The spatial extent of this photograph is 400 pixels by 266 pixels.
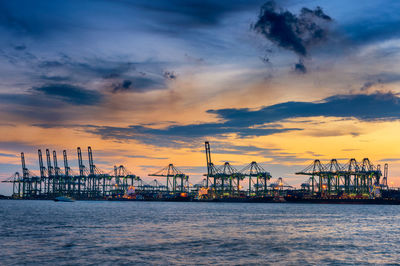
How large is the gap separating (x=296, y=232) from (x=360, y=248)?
50.2 feet

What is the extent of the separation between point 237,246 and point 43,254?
19.3 meters

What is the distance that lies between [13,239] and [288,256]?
102 feet

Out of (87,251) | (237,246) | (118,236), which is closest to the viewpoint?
(87,251)

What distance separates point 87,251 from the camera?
39656 mm

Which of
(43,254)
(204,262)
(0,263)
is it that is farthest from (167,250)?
(0,263)

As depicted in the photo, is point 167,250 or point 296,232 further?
point 296,232

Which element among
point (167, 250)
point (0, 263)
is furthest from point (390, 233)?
point (0, 263)

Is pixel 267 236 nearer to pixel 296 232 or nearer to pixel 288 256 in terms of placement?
pixel 296 232

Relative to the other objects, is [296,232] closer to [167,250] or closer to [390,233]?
[390,233]

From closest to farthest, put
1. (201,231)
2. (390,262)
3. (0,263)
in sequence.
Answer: (0,263) → (390,262) → (201,231)

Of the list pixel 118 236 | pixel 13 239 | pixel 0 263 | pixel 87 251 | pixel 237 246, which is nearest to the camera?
pixel 0 263

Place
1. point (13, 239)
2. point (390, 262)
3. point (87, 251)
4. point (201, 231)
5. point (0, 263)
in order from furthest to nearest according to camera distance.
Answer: point (201, 231) → point (13, 239) → point (87, 251) → point (390, 262) → point (0, 263)

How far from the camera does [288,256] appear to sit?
3841 centimetres

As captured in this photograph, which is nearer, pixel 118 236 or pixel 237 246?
pixel 237 246
